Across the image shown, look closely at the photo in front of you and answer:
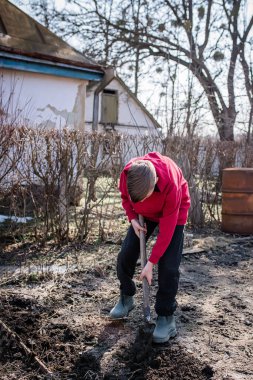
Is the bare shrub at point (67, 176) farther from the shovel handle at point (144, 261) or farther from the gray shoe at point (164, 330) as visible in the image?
the gray shoe at point (164, 330)

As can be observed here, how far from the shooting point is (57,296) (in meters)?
3.93

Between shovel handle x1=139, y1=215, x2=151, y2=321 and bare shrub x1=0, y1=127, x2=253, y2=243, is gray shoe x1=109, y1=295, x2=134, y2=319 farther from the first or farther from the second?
bare shrub x1=0, y1=127, x2=253, y2=243

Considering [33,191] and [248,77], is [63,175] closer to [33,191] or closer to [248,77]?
[33,191]

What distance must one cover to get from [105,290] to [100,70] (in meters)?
6.07

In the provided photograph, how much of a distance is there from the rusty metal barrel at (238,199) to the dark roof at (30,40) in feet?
12.9

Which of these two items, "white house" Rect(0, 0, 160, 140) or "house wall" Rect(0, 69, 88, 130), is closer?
"white house" Rect(0, 0, 160, 140)

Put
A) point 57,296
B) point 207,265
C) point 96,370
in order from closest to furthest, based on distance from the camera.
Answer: point 96,370
point 57,296
point 207,265

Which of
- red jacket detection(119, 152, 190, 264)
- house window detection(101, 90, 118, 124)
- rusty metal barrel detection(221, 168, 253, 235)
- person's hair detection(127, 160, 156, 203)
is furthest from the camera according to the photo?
house window detection(101, 90, 118, 124)

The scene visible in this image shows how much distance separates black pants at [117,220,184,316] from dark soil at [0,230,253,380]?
0.95 ft

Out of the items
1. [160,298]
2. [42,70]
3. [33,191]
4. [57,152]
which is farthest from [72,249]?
[42,70]

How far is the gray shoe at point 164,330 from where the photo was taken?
2973 millimetres

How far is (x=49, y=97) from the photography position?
8.56m

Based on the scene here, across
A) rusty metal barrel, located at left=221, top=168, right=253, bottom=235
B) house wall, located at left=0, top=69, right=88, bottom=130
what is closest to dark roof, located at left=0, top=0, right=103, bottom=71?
house wall, located at left=0, top=69, right=88, bottom=130

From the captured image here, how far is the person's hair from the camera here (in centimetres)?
244
